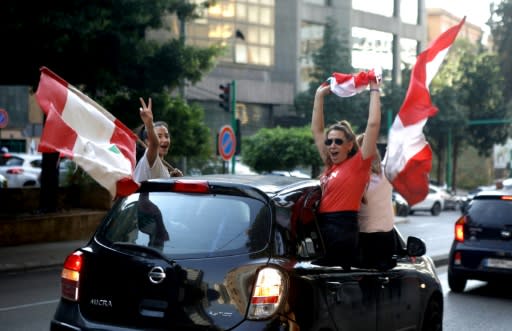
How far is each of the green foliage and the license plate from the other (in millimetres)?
21040

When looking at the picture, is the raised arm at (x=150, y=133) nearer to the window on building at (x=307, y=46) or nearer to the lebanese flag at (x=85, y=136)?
the lebanese flag at (x=85, y=136)

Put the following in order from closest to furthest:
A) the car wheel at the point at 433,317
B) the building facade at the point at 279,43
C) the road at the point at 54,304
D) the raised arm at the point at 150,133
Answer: the raised arm at the point at 150,133 < the car wheel at the point at 433,317 < the road at the point at 54,304 < the building facade at the point at 279,43

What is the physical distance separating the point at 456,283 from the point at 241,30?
4219 cm

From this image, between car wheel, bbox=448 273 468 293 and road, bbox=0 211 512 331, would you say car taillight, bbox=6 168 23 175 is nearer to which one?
road, bbox=0 211 512 331

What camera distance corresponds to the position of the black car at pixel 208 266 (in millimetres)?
4840

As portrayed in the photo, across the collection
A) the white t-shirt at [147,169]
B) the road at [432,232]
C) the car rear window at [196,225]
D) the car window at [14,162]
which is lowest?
the road at [432,232]

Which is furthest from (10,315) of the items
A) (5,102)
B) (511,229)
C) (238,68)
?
(238,68)

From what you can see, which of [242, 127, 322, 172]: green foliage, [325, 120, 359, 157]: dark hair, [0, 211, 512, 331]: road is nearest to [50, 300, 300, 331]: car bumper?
[325, 120, 359, 157]: dark hair

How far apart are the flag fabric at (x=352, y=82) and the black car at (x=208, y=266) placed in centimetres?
99

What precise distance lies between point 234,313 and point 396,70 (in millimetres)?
62865

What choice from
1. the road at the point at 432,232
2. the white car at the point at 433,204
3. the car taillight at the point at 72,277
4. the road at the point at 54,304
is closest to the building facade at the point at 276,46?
the white car at the point at 433,204

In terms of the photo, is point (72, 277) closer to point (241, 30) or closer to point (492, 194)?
point (492, 194)

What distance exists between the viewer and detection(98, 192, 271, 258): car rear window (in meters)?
4.98

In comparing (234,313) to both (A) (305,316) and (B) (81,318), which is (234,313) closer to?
(A) (305,316)
